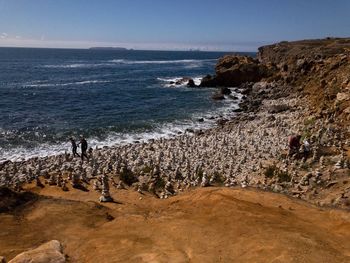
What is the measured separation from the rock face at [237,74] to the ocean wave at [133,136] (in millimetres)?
23296

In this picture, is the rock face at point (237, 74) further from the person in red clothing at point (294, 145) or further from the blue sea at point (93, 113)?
the person in red clothing at point (294, 145)

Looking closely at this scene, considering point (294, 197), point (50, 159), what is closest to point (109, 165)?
point (50, 159)

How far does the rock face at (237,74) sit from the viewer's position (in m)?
74.4

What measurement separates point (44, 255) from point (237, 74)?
68.3m

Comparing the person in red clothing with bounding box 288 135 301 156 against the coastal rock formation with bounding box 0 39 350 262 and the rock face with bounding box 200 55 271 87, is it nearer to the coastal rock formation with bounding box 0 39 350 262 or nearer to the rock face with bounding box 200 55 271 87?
the coastal rock formation with bounding box 0 39 350 262

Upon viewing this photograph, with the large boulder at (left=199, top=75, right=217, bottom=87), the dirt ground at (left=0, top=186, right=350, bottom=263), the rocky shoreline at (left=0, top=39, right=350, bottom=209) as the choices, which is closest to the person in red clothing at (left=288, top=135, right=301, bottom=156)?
the rocky shoreline at (left=0, top=39, right=350, bottom=209)

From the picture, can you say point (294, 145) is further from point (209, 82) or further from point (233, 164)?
point (209, 82)

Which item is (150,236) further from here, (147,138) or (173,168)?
(147,138)

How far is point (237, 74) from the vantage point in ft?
247

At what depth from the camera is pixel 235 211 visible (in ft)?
43.5

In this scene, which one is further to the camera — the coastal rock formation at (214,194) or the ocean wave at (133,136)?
the ocean wave at (133,136)

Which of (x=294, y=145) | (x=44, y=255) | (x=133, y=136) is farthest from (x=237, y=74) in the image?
(x=44, y=255)

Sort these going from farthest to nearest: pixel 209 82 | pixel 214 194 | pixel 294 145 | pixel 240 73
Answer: pixel 209 82, pixel 240 73, pixel 294 145, pixel 214 194

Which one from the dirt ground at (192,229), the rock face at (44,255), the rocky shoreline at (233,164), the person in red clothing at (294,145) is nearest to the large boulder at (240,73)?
the rocky shoreline at (233,164)
